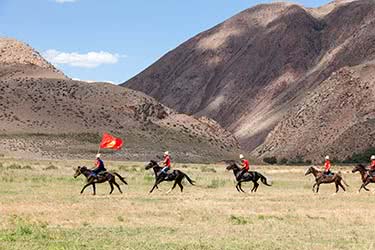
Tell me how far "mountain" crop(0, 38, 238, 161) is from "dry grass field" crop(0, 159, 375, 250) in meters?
65.4

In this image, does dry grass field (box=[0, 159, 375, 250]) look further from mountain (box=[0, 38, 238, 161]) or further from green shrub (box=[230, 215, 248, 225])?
mountain (box=[0, 38, 238, 161])

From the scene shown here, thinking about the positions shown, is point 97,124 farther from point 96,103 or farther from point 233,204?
point 233,204

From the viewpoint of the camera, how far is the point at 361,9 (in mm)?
193875

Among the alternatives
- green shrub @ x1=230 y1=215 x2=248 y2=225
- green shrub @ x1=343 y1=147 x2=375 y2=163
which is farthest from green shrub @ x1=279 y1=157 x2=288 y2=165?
green shrub @ x1=230 y1=215 x2=248 y2=225

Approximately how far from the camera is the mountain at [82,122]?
352 feet

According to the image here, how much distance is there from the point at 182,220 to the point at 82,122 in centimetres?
9489

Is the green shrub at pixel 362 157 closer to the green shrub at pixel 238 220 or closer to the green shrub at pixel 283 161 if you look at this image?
the green shrub at pixel 283 161

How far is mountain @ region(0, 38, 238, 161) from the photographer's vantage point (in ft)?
352

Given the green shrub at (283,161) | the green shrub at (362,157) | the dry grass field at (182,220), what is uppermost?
the dry grass field at (182,220)

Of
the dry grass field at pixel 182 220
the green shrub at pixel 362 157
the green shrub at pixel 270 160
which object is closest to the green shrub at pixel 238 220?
the dry grass field at pixel 182 220

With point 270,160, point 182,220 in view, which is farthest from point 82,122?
point 182,220

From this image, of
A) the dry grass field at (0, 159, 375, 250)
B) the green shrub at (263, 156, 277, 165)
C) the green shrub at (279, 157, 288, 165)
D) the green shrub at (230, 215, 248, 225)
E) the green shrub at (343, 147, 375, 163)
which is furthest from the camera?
the green shrub at (263, 156, 277, 165)

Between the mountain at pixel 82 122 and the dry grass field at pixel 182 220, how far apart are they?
6543cm

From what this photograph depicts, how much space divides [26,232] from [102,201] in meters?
11.2
